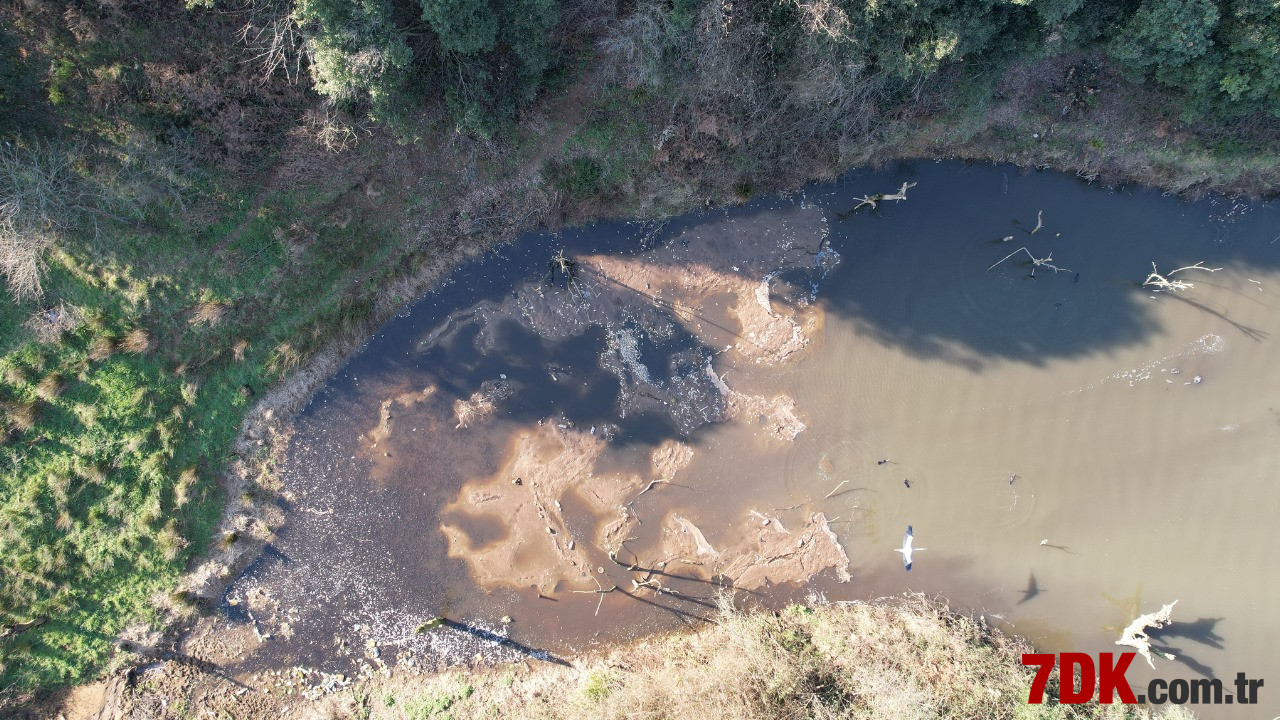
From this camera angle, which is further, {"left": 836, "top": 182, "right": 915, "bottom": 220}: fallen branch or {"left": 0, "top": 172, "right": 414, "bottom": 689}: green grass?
{"left": 836, "top": 182, "right": 915, "bottom": 220}: fallen branch

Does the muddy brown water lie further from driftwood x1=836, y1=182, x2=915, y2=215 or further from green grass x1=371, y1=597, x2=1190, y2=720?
green grass x1=371, y1=597, x2=1190, y2=720

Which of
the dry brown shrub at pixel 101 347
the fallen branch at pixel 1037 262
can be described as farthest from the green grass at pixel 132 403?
→ the fallen branch at pixel 1037 262

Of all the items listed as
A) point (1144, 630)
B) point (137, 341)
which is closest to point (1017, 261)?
point (1144, 630)

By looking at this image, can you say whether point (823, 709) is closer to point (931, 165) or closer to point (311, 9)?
point (931, 165)

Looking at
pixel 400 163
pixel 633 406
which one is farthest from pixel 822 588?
pixel 400 163

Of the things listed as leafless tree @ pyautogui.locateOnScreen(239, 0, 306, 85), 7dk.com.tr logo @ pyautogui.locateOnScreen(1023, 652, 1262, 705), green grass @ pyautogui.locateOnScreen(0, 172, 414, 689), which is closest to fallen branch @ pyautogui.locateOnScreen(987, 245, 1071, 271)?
7dk.com.tr logo @ pyautogui.locateOnScreen(1023, 652, 1262, 705)

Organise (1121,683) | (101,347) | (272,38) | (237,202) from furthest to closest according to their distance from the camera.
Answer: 1. (1121,683)
2. (237,202)
3. (101,347)
4. (272,38)

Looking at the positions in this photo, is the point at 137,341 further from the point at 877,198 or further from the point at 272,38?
the point at 877,198
